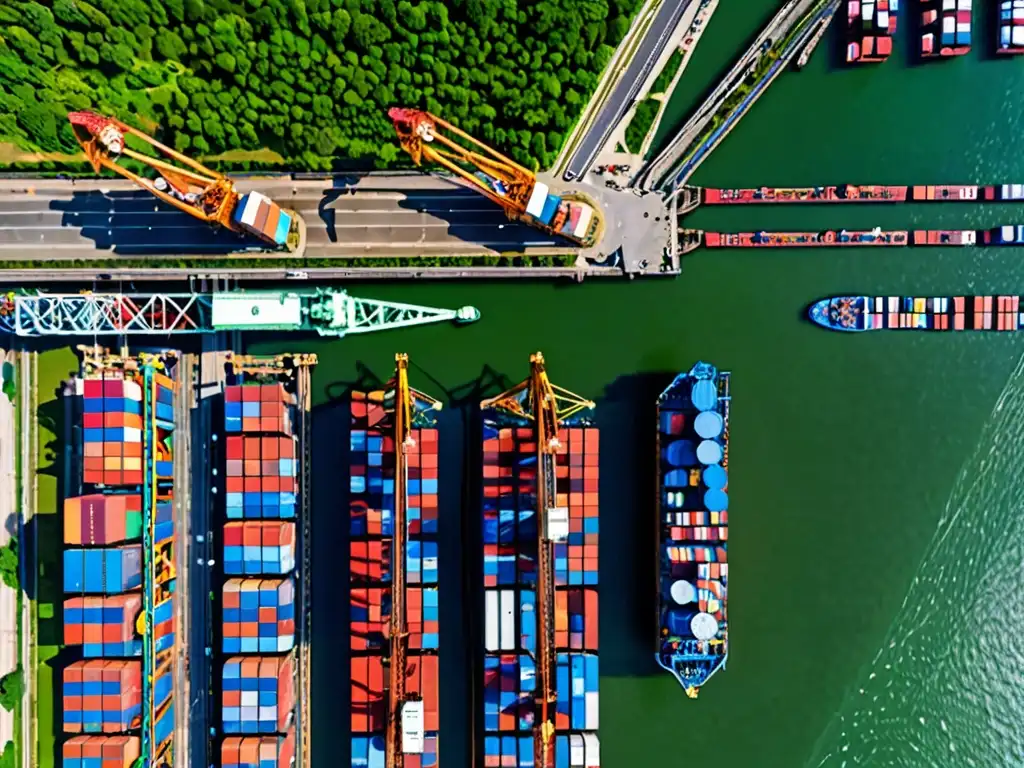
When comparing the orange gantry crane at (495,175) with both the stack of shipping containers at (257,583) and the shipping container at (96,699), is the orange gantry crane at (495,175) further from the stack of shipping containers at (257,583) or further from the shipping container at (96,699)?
the shipping container at (96,699)

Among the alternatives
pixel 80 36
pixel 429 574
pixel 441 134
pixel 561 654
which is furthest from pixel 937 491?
pixel 80 36

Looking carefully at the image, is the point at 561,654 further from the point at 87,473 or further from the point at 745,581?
the point at 87,473

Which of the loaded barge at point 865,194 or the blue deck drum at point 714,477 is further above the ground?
the loaded barge at point 865,194

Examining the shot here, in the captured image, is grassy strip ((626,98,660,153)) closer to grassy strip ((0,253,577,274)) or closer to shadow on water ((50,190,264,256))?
grassy strip ((0,253,577,274))

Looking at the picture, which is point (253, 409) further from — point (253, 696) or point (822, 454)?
point (822, 454)

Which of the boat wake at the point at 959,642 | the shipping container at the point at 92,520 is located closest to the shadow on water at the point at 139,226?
the shipping container at the point at 92,520

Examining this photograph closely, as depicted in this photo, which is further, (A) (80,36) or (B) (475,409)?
(B) (475,409)

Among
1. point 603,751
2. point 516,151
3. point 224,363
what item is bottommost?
point 603,751
